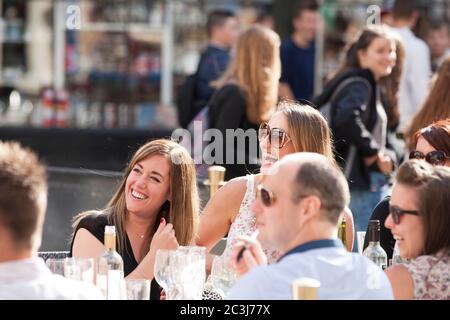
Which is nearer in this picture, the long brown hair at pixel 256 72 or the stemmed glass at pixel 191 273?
the stemmed glass at pixel 191 273

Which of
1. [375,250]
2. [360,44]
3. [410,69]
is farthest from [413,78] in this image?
[375,250]

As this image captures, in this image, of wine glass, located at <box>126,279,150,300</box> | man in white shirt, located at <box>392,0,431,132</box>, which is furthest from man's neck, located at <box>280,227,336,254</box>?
man in white shirt, located at <box>392,0,431,132</box>

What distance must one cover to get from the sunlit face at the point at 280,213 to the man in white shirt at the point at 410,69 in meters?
4.69

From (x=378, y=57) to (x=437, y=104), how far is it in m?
0.73

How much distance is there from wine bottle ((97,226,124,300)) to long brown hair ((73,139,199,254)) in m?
0.65

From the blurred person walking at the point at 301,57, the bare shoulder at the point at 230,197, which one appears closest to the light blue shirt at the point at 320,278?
the bare shoulder at the point at 230,197

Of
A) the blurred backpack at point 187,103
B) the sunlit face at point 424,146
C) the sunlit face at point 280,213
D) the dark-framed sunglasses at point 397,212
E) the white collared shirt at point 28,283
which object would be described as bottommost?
the blurred backpack at point 187,103

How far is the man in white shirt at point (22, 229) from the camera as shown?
104 inches

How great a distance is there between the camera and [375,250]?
3633 millimetres

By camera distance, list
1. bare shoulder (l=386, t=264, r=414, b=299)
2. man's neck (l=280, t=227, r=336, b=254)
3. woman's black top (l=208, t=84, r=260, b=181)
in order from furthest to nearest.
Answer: woman's black top (l=208, t=84, r=260, b=181)
bare shoulder (l=386, t=264, r=414, b=299)
man's neck (l=280, t=227, r=336, b=254)

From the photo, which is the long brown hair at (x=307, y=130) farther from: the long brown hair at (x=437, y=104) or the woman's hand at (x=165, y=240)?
the long brown hair at (x=437, y=104)

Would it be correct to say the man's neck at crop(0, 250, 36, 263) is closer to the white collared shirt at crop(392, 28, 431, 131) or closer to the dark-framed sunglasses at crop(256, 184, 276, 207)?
the dark-framed sunglasses at crop(256, 184, 276, 207)

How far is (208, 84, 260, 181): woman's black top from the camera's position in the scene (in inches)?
243

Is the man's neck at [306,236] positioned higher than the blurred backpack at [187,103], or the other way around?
the man's neck at [306,236]
